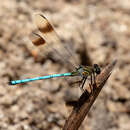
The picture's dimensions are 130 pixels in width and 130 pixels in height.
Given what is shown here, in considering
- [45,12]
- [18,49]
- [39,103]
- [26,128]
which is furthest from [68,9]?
[26,128]

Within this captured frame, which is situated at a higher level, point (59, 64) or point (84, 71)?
point (59, 64)

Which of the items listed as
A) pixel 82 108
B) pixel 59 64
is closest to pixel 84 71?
pixel 59 64

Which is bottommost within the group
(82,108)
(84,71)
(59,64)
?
(82,108)

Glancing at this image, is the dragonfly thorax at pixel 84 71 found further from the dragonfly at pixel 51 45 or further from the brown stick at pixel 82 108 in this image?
the brown stick at pixel 82 108

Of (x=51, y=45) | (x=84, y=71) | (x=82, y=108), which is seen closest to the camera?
(x=82, y=108)

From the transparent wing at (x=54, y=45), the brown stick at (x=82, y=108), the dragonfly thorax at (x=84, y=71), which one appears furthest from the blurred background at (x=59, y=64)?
the brown stick at (x=82, y=108)

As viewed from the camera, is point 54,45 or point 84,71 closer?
point 84,71

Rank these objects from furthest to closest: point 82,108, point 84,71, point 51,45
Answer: point 51,45 < point 84,71 < point 82,108

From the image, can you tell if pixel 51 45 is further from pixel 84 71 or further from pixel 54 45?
pixel 84 71
